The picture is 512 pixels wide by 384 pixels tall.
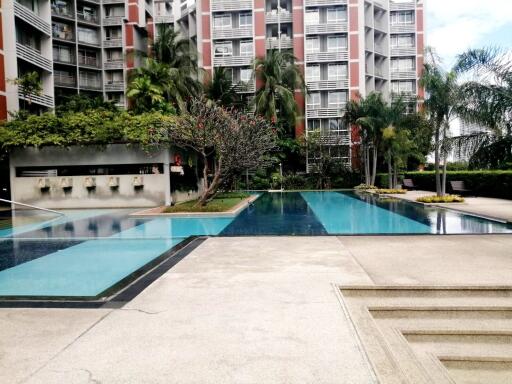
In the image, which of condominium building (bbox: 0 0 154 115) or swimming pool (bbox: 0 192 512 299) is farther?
condominium building (bbox: 0 0 154 115)

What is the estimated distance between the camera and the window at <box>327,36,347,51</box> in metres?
42.1

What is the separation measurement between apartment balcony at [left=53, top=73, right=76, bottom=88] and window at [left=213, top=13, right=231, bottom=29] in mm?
17395

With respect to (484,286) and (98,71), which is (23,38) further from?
(484,286)

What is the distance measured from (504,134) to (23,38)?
2804 cm

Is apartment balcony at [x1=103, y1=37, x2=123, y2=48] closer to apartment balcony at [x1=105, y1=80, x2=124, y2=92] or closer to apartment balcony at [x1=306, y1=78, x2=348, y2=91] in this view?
apartment balcony at [x1=105, y1=80, x2=124, y2=92]

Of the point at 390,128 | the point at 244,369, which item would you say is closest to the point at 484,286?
the point at 244,369

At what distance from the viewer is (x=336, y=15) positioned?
4209 centimetres

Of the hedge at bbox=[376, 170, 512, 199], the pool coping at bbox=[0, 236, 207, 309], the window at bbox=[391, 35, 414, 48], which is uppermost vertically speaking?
the window at bbox=[391, 35, 414, 48]

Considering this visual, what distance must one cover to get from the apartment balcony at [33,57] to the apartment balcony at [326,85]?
75.0 ft

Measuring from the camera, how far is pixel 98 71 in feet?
164

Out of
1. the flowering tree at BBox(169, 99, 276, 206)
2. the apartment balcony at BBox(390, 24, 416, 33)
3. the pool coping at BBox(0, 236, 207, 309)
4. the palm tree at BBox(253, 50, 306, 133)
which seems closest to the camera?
the pool coping at BBox(0, 236, 207, 309)

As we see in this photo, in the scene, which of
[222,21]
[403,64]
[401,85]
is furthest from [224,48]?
[403,64]

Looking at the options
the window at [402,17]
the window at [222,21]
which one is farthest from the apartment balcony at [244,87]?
the window at [402,17]

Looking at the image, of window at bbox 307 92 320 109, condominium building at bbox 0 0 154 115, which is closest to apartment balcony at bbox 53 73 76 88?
condominium building at bbox 0 0 154 115
